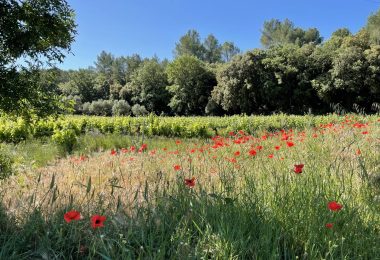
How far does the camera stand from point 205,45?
80.2m

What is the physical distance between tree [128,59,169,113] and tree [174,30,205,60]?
24.0 meters

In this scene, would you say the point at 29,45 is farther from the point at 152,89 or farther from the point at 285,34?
the point at 285,34

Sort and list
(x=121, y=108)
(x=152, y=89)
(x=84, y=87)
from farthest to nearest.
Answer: (x=84, y=87) < (x=152, y=89) < (x=121, y=108)

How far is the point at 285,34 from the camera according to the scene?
7000 cm

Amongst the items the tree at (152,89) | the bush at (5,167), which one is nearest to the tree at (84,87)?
the tree at (152,89)

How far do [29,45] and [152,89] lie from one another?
48.1 metres

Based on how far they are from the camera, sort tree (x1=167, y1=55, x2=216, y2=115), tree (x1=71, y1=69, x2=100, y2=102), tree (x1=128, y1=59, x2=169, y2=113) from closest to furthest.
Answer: tree (x1=167, y1=55, x2=216, y2=115), tree (x1=128, y1=59, x2=169, y2=113), tree (x1=71, y1=69, x2=100, y2=102)

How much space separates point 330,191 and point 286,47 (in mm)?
38762

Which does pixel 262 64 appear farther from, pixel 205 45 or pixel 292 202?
pixel 205 45

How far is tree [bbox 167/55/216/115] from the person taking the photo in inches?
1794

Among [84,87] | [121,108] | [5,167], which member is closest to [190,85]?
[121,108]

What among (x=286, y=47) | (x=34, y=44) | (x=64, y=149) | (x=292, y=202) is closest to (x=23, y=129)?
(x=64, y=149)

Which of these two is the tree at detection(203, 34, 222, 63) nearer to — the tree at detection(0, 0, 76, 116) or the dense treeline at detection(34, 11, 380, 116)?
the dense treeline at detection(34, 11, 380, 116)

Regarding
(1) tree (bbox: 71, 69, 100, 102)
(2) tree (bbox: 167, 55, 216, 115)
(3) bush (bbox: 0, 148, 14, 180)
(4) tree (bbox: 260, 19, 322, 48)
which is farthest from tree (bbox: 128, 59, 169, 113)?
(3) bush (bbox: 0, 148, 14, 180)
